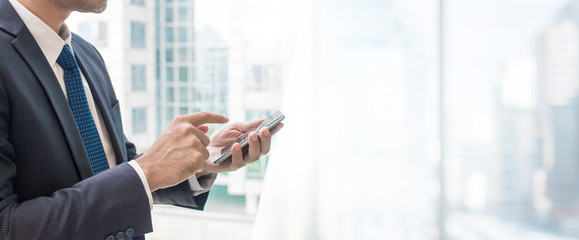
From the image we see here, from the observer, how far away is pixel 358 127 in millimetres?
2521

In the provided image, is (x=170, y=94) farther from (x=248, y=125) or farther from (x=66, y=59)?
(x=66, y=59)

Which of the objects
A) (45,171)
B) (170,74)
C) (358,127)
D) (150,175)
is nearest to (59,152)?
(45,171)

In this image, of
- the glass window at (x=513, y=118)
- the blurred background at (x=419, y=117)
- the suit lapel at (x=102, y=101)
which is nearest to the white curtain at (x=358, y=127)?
the blurred background at (x=419, y=117)

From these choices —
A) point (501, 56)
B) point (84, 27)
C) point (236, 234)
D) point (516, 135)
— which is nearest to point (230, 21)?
point (84, 27)

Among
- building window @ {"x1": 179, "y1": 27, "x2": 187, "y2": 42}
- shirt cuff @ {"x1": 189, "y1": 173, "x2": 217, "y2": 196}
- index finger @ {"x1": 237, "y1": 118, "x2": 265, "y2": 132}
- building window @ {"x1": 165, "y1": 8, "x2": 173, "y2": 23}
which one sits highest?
building window @ {"x1": 165, "y1": 8, "x2": 173, "y2": 23}

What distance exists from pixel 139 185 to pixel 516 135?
2.22 metres

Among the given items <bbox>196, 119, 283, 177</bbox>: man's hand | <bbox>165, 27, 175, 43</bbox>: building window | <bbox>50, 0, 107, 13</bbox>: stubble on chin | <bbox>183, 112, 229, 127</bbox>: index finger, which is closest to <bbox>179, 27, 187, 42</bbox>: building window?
<bbox>165, 27, 175, 43</bbox>: building window

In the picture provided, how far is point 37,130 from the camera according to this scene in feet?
2.57

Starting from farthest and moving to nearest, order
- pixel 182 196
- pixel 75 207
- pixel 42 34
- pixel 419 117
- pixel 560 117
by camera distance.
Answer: pixel 419 117
pixel 560 117
pixel 182 196
pixel 42 34
pixel 75 207

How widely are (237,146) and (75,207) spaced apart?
38cm

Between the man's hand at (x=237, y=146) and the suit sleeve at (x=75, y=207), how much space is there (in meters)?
0.29

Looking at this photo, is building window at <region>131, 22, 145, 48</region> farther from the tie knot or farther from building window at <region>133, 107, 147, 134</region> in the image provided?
the tie knot

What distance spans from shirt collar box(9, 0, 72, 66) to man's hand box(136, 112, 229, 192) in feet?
0.90

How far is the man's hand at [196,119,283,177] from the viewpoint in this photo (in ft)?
3.50
